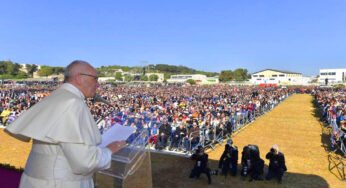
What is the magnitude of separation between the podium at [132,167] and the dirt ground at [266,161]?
0.08 ft

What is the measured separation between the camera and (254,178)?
30.8ft

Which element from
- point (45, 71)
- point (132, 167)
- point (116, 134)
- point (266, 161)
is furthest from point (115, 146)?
point (45, 71)

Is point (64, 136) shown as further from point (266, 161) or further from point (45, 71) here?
point (45, 71)

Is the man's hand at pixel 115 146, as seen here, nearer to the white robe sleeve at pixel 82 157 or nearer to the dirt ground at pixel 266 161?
the white robe sleeve at pixel 82 157

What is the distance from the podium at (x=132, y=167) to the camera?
2.99 meters

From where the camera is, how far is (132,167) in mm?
3010

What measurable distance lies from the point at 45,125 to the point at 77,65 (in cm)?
48

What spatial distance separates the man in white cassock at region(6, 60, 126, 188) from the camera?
1.92 metres

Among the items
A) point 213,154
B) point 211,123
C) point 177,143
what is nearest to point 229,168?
point 213,154

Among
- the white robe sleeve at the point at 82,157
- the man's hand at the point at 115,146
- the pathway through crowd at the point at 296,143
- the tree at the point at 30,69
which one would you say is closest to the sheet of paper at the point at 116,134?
the man's hand at the point at 115,146

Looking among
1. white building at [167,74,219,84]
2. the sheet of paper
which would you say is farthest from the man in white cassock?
white building at [167,74,219,84]

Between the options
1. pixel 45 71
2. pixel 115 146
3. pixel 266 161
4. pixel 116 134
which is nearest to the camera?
pixel 115 146

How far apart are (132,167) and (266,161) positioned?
9.81 metres

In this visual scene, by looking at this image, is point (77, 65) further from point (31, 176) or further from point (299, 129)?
point (299, 129)
